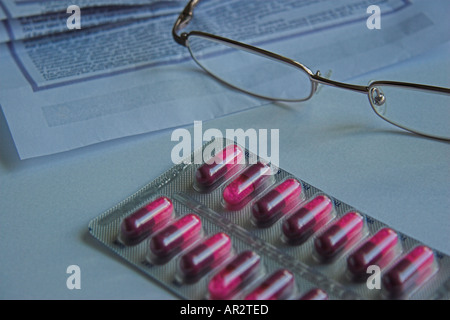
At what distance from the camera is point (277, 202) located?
62 cm

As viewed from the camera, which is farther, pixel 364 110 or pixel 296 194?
→ pixel 364 110

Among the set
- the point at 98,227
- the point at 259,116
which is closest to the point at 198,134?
the point at 259,116

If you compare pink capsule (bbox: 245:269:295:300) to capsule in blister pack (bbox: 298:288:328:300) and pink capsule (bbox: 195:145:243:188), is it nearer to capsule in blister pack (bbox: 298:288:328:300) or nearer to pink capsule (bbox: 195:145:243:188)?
capsule in blister pack (bbox: 298:288:328:300)

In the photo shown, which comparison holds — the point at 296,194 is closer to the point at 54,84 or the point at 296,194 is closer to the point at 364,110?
the point at 364,110

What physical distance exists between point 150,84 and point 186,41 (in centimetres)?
9

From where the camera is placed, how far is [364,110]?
784 millimetres

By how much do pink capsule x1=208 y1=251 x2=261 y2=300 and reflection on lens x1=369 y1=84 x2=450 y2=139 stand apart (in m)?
0.29

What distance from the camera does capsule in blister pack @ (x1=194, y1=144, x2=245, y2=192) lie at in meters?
0.66

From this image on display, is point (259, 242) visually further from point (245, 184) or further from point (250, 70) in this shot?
point (250, 70)

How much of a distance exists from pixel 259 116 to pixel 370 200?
195 millimetres
